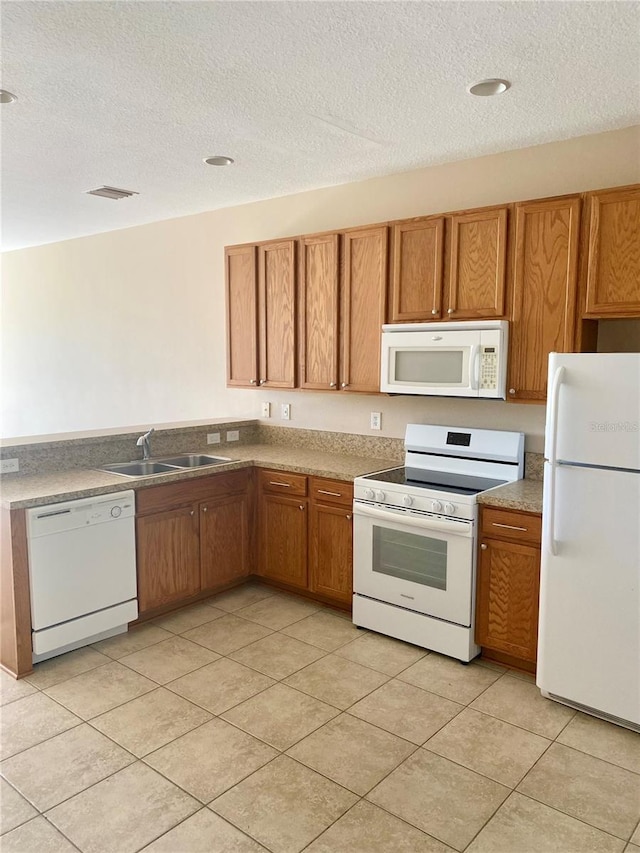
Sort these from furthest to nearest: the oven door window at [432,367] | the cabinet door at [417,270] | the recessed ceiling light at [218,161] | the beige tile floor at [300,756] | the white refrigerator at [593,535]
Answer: the recessed ceiling light at [218,161] → the cabinet door at [417,270] → the oven door window at [432,367] → the white refrigerator at [593,535] → the beige tile floor at [300,756]

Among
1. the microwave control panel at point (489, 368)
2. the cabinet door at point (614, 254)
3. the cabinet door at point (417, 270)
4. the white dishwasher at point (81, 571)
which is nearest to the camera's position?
the cabinet door at point (614, 254)

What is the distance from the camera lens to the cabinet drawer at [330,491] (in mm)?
3646

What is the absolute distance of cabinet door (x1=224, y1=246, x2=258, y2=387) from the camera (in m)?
4.32

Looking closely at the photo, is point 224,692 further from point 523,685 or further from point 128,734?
point 523,685

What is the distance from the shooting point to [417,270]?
11.5 ft

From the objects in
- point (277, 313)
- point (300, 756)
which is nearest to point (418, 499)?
point (300, 756)

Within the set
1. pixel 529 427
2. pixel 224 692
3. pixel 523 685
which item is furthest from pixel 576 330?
pixel 224 692

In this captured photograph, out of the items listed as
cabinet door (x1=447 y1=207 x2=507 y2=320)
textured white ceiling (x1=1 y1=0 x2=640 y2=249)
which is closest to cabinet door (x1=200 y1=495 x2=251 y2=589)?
cabinet door (x1=447 y1=207 x2=507 y2=320)

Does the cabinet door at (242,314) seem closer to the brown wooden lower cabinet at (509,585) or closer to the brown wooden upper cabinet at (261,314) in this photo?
the brown wooden upper cabinet at (261,314)

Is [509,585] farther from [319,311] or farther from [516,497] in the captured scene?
[319,311]

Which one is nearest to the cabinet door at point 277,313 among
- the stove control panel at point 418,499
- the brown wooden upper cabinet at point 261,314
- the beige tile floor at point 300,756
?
the brown wooden upper cabinet at point 261,314

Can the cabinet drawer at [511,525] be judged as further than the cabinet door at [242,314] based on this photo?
No

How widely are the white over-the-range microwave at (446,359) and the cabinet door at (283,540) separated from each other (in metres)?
1.01

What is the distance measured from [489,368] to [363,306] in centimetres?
94
